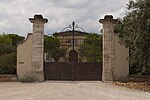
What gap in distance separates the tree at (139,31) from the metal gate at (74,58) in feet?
12.0

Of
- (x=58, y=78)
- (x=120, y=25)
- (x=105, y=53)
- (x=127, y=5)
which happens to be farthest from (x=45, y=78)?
(x=127, y=5)

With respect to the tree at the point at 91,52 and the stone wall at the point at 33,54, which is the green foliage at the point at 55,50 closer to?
the tree at the point at 91,52

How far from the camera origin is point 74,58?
2233cm

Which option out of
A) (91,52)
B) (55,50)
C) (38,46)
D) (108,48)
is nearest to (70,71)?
(91,52)

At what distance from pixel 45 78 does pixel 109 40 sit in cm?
468

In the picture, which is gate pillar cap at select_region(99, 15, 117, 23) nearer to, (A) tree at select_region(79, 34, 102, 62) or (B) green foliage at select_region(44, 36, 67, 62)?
(A) tree at select_region(79, 34, 102, 62)

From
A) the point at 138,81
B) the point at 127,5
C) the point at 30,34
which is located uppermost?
the point at 127,5

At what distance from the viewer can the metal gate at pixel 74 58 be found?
69.6 ft

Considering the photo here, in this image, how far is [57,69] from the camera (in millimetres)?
21188

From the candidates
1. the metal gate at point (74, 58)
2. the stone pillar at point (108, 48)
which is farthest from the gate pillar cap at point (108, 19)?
the metal gate at point (74, 58)

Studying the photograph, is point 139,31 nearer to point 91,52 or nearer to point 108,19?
point 108,19

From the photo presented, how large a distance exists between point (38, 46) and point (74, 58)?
280 centimetres

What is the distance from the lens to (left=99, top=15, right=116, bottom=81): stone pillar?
20.7 m

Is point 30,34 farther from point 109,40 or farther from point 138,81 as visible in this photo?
point 138,81
